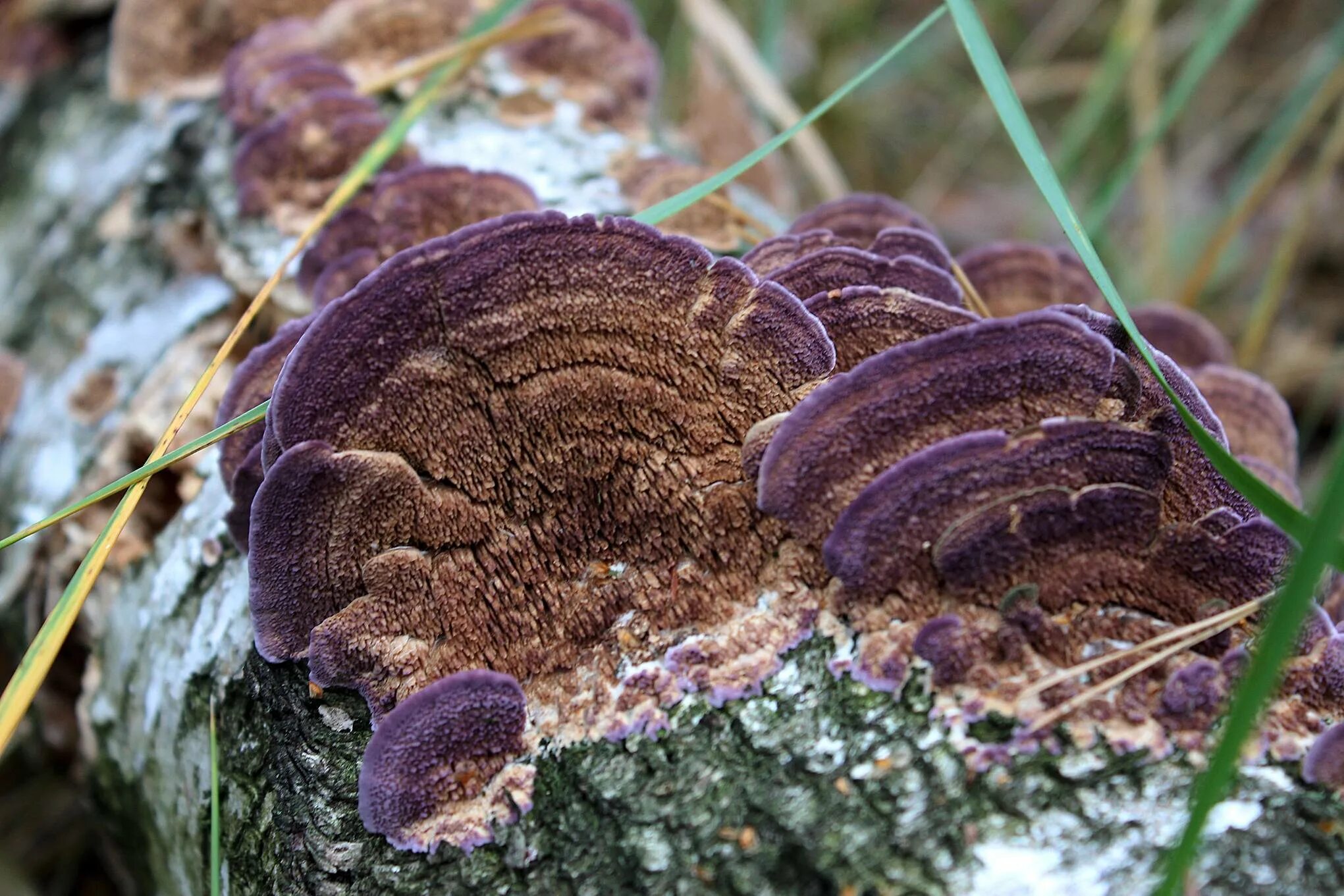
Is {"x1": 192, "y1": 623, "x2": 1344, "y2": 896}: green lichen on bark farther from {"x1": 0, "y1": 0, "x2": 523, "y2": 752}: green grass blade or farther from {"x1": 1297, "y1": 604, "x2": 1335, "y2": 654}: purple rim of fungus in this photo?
{"x1": 0, "y1": 0, "x2": 523, "y2": 752}: green grass blade

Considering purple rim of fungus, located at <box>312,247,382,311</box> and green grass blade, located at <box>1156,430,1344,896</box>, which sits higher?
green grass blade, located at <box>1156,430,1344,896</box>

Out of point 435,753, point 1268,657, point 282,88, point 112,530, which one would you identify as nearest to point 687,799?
point 435,753

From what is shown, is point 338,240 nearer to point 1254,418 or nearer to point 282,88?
point 282,88

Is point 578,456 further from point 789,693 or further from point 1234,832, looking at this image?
point 1234,832

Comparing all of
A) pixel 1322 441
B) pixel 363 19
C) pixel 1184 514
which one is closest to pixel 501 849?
pixel 1184 514

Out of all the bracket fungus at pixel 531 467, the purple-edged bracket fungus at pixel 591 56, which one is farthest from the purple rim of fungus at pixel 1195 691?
the purple-edged bracket fungus at pixel 591 56

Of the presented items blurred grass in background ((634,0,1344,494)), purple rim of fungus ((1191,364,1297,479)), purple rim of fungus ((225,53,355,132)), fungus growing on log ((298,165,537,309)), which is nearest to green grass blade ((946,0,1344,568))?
purple rim of fungus ((1191,364,1297,479))
